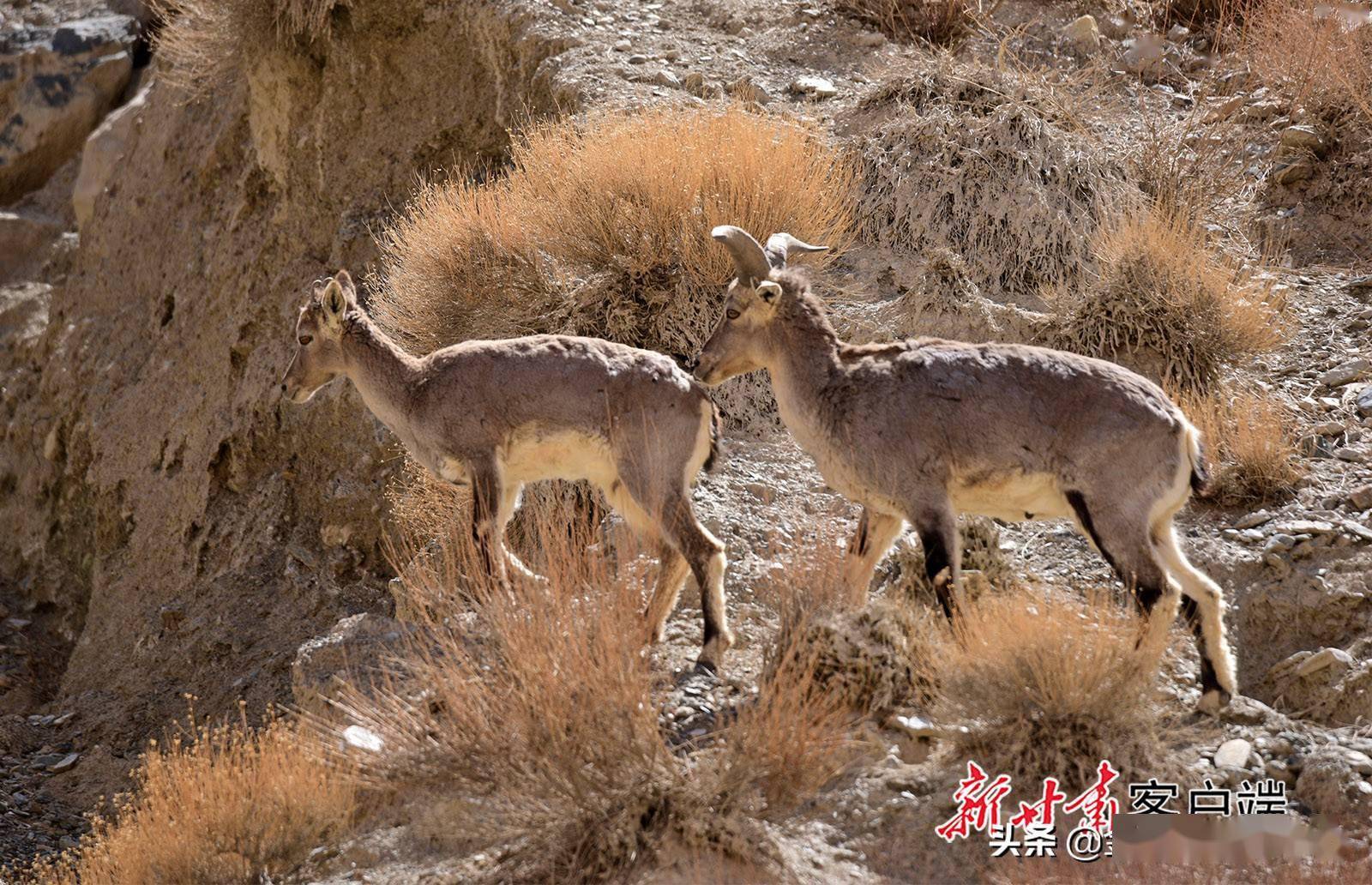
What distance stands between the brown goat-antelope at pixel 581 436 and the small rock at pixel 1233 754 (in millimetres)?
2137

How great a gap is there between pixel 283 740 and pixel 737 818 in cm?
232

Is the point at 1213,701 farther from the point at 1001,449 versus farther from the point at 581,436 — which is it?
the point at 581,436

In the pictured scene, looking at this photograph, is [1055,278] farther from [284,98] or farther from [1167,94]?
[284,98]

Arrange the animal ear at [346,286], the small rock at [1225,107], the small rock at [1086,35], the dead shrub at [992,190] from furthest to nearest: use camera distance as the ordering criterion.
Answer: the small rock at [1086,35] < the small rock at [1225,107] < the dead shrub at [992,190] < the animal ear at [346,286]

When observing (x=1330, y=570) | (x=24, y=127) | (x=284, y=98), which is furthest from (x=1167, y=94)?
(x=24, y=127)

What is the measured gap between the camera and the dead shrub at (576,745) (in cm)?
585

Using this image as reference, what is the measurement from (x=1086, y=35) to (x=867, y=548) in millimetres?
8126

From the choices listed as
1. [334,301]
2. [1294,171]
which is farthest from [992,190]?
[334,301]

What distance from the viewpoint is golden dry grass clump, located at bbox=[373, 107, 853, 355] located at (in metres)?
9.52

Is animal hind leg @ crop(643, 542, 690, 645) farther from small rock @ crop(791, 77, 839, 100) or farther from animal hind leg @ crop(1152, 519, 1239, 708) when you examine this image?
small rock @ crop(791, 77, 839, 100)

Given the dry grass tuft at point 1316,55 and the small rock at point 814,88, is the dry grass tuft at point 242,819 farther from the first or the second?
the dry grass tuft at point 1316,55

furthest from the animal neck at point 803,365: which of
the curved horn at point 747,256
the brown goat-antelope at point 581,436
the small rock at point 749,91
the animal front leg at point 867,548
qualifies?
the small rock at point 749,91

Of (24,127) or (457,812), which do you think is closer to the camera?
(457,812)

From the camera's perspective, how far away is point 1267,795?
5988mm
